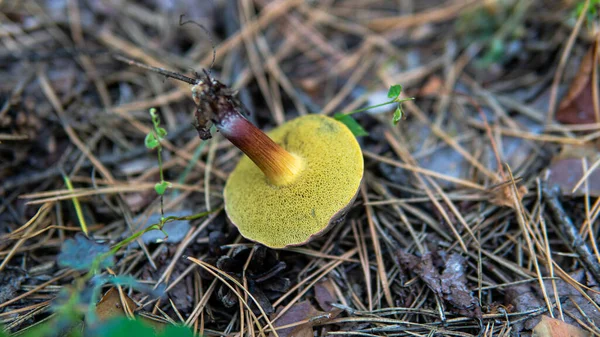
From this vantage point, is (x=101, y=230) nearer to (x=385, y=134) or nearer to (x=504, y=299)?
(x=385, y=134)

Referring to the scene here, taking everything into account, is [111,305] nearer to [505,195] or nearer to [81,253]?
[81,253]

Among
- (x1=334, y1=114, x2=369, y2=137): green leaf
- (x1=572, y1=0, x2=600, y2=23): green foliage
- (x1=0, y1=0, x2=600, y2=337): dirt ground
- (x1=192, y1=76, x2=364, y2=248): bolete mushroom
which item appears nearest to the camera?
(x1=192, y1=76, x2=364, y2=248): bolete mushroom

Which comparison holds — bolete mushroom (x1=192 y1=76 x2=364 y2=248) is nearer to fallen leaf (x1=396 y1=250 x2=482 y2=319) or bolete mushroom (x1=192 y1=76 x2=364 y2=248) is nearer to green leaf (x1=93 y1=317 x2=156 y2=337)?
fallen leaf (x1=396 y1=250 x2=482 y2=319)

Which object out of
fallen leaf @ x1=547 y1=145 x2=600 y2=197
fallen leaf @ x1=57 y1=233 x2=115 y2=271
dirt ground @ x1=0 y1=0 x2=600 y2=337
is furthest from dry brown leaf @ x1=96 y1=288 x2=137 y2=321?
fallen leaf @ x1=547 y1=145 x2=600 y2=197

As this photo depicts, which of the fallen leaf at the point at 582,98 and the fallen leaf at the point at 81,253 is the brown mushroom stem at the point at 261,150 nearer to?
the fallen leaf at the point at 81,253

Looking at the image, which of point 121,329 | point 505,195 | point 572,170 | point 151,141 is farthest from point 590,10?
point 121,329

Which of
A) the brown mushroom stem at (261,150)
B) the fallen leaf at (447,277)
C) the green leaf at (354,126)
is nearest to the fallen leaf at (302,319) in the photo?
the fallen leaf at (447,277)
